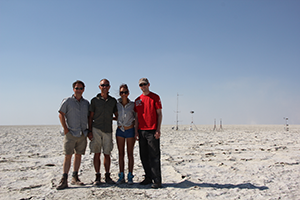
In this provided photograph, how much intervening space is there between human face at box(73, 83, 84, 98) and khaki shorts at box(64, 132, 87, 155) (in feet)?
2.18

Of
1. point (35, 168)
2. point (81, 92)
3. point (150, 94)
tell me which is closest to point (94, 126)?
point (81, 92)

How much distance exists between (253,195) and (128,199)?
5.99 ft

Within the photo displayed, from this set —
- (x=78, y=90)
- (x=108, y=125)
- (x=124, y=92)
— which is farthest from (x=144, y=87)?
(x=78, y=90)

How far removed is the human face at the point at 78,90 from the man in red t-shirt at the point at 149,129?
0.96m

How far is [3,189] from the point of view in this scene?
365 centimetres

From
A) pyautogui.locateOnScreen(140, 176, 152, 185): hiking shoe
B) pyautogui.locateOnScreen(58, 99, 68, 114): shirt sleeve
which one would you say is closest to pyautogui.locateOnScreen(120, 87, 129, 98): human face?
pyautogui.locateOnScreen(58, 99, 68, 114): shirt sleeve

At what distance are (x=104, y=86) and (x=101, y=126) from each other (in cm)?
68

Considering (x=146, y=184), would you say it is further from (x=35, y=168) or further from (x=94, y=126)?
(x=35, y=168)

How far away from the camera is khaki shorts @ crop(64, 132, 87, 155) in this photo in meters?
3.62

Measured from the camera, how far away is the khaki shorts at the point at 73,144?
362 centimetres

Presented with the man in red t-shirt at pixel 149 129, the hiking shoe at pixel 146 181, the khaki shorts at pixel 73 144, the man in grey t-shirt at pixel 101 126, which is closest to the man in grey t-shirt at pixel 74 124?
the khaki shorts at pixel 73 144

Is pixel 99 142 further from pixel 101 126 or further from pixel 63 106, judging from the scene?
pixel 63 106

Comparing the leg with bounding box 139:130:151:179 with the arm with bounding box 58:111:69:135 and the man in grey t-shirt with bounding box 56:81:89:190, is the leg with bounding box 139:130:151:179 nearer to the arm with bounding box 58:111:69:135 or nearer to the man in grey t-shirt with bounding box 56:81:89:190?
the man in grey t-shirt with bounding box 56:81:89:190

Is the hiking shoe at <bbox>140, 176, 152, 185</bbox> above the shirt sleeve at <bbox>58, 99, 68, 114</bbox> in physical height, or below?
below
